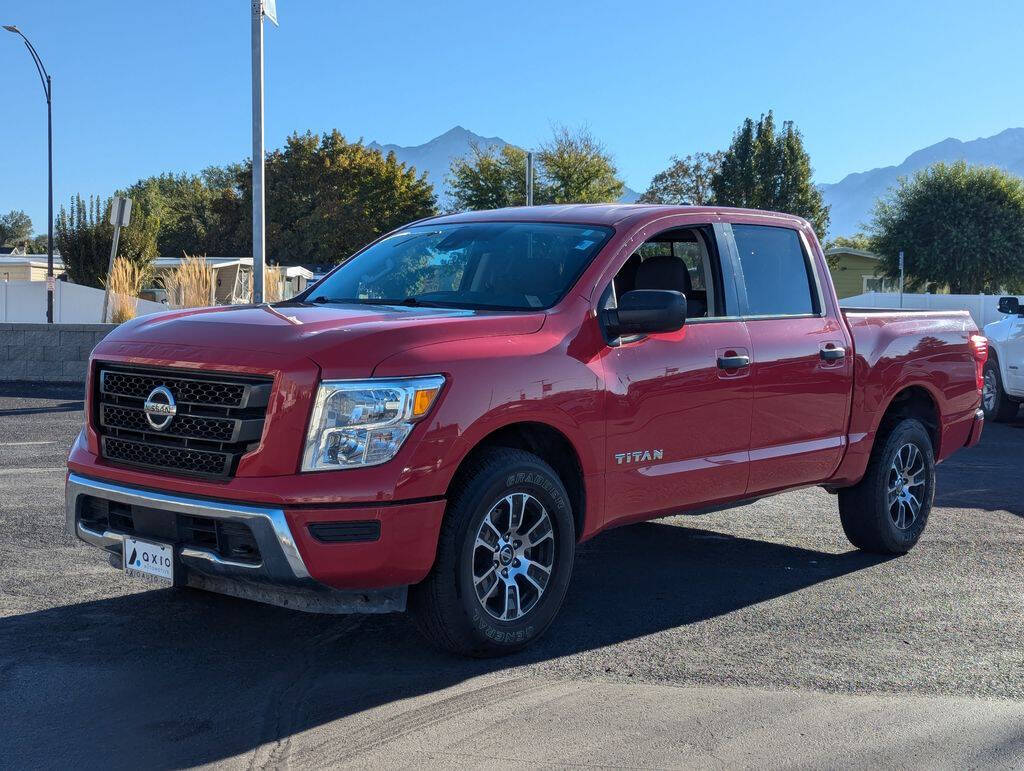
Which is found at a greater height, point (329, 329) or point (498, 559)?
point (329, 329)

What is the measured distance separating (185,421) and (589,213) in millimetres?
2412

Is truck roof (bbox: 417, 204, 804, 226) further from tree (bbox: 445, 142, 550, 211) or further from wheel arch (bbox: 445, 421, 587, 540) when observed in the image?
tree (bbox: 445, 142, 550, 211)

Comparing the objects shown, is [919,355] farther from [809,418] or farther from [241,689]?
[241,689]

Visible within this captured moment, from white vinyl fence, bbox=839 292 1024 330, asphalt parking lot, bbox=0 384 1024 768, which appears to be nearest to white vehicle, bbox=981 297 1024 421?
asphalt parking lot, bbox=0 384 1024 768

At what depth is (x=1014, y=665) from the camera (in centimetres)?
516

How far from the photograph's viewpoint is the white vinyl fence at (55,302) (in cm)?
3531

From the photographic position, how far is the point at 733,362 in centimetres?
598

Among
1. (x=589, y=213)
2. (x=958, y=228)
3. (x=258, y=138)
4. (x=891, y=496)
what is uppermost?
(x=958, y=228)

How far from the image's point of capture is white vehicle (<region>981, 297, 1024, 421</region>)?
14.9 m

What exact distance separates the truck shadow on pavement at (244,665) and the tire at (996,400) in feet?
31.2

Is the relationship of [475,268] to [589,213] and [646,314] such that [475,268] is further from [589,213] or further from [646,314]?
[646,314]

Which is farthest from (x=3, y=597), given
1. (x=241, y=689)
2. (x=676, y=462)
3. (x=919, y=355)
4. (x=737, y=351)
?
(x=919, y=355)

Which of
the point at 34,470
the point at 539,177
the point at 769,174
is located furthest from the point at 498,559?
the point at 769,174

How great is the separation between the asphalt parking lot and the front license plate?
15.6 inches
